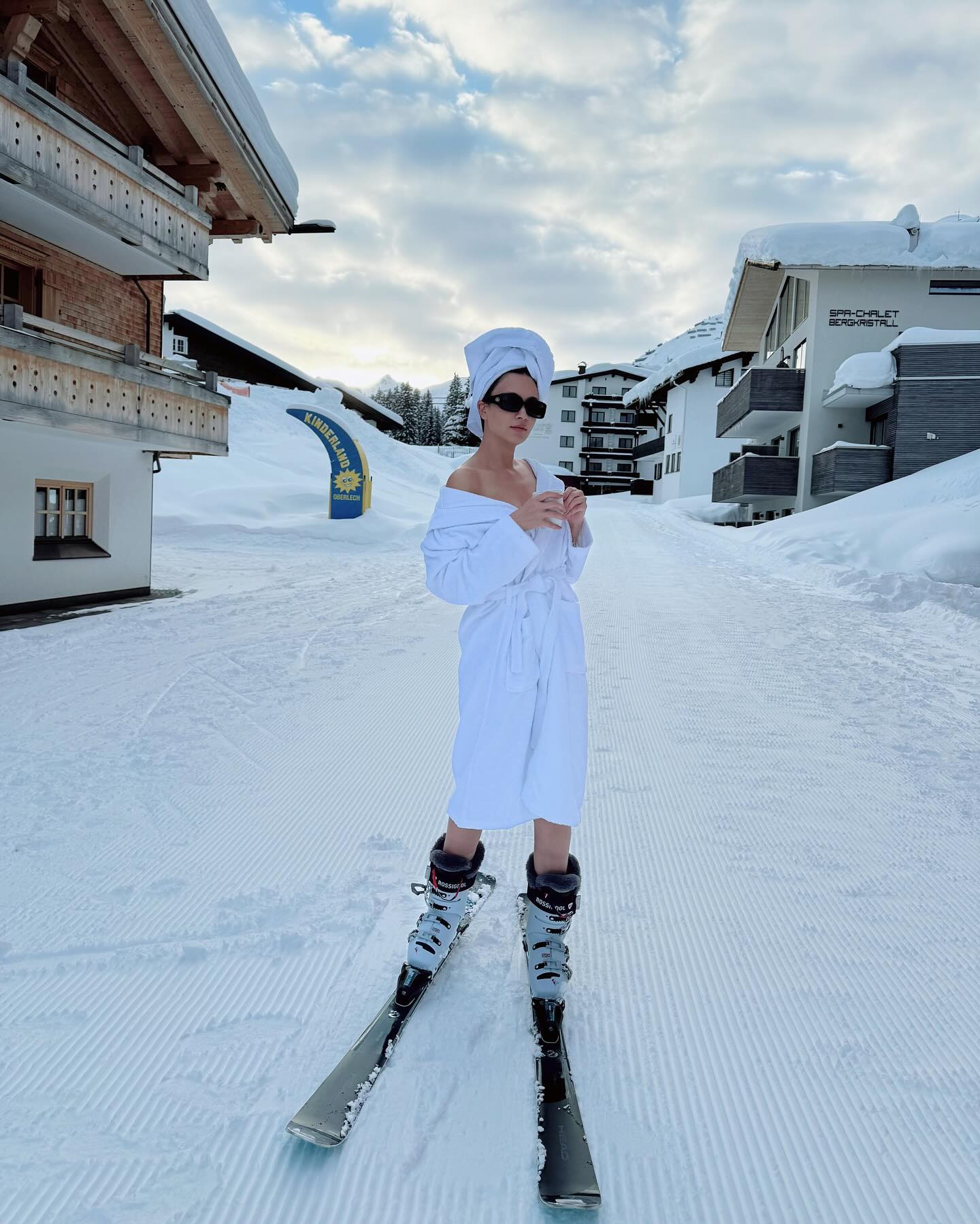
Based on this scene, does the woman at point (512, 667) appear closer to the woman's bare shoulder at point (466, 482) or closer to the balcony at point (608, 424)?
the woman's bare shoulder at point (466, 482)

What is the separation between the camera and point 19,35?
29.0 ft

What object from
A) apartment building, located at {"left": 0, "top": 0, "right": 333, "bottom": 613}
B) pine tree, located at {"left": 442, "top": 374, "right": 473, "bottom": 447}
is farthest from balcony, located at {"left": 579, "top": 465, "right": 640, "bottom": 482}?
apartment building, located at {"left": 0, "top": 0, "right": 333, "bottom": 613}

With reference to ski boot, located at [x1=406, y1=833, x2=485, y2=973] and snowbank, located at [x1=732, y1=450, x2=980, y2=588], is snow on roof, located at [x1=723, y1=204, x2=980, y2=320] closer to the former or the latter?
snowbank, located at [x1=732, y1=450, x2=980, y2=588]

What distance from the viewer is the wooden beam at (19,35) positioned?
8727 mm

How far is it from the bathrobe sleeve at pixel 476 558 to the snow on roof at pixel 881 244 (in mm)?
23500

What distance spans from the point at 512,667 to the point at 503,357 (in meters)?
0.93

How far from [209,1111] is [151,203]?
11474 millimetres

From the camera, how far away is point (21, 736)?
465cm

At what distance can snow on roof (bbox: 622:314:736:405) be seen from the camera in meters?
41.2

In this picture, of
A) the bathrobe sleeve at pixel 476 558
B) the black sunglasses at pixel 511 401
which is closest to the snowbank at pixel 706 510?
the black sunglasses at pixel 511 401

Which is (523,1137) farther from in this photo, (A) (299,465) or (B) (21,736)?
(A) (299,465)

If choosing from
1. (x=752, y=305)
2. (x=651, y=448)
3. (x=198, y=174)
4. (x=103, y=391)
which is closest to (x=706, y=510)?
(x=752, y=305)

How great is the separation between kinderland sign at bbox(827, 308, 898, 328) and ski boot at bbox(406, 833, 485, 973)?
24181mm

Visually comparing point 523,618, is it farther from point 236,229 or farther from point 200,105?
point 236,229
